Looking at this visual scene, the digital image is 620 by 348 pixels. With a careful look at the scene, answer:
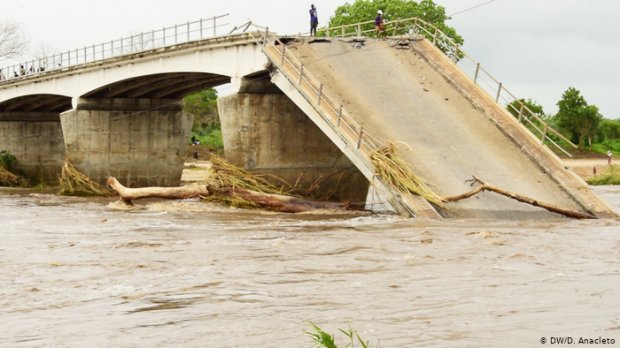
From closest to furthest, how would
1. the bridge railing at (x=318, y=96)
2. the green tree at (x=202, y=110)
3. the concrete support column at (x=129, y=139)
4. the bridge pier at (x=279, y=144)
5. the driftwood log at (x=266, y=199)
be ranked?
the bridge railing at (x=318, y=96) < the driftwood log at (x=266, y=199) < the bridge pier at (x=279, y=144) < the concrete support column at (x=129, y=139) < the green tree at (x=202, y=110)

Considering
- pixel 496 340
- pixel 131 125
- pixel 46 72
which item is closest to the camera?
pixel 496 340

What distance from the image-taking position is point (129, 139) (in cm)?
4538

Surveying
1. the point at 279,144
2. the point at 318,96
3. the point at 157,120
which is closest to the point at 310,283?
the point at 318,96

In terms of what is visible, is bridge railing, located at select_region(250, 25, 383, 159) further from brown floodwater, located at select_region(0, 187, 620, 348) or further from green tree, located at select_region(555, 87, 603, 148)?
green tree, located at select_region(555, 87, 603, 148)

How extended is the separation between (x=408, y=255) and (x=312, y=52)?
14.9 meters

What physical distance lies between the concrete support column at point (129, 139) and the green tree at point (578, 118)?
35.6 metres

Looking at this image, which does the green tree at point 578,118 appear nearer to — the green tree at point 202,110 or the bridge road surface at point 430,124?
the green tree at point 202,110

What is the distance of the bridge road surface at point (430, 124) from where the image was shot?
2475 centimetres

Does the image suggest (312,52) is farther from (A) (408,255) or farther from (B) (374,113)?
(A) (408,255)

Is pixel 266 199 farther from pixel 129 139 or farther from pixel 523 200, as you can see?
pixel 129 139

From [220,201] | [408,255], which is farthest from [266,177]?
[408,255]

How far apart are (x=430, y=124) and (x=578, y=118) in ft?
156

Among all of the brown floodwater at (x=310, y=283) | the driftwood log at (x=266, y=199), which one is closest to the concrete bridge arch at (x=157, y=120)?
the driftwood log at (x=266, y=199)

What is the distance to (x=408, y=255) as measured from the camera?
1739cm
